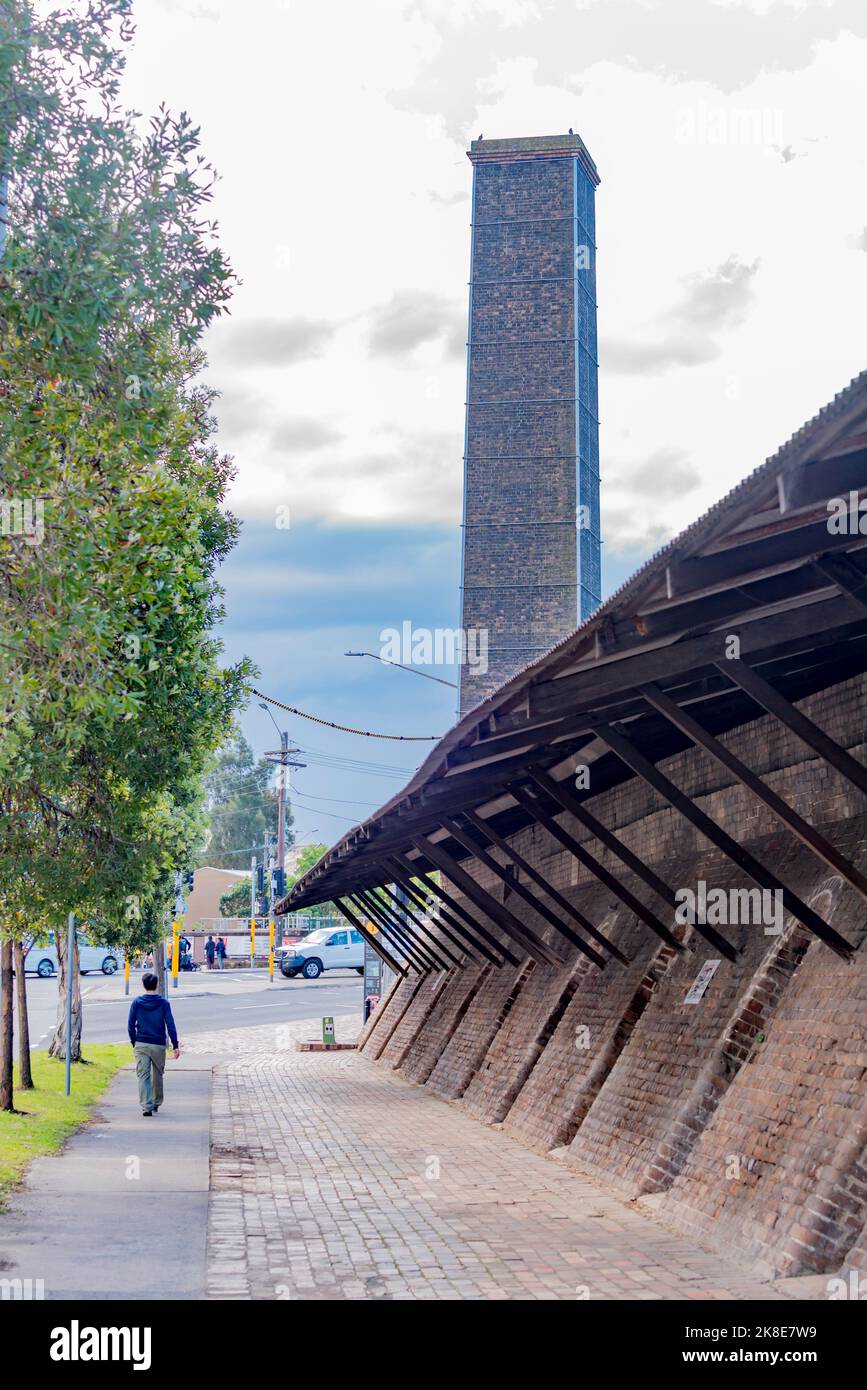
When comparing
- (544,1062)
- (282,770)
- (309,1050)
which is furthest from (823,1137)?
(282,770)

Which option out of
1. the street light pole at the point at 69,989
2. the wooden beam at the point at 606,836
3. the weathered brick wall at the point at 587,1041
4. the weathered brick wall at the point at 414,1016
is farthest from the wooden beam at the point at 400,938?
the wooden beam at the point at 606,836

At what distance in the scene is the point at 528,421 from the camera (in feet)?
157

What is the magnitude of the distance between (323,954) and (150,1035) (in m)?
50.2

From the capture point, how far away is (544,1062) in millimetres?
16234

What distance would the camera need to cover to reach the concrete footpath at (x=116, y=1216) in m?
8.06

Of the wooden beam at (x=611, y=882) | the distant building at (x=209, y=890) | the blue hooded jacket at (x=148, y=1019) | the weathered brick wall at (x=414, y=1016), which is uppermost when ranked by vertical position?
the wooden beam at (x=611, y=882)

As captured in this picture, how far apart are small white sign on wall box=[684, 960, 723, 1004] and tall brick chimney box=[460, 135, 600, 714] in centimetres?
3348

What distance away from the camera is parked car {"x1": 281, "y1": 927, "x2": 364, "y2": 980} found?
65312mm

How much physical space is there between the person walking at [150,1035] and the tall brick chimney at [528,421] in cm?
2848

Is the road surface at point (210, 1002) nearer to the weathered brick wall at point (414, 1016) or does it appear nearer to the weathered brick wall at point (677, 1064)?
the weathered brick wall at point (414, 1016)

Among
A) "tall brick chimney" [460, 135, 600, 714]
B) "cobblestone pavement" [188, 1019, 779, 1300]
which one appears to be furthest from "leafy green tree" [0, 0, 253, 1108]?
"tall brick chimney" [460, 135, 600, 714]

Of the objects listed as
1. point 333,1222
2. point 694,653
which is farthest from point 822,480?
point 333,1222

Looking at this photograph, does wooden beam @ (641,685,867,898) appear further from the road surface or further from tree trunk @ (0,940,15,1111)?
the road surface

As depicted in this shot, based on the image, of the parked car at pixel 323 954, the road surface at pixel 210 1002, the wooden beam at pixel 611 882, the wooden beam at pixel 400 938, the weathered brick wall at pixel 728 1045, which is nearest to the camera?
the weathered brick wall at pixel 728 1045
